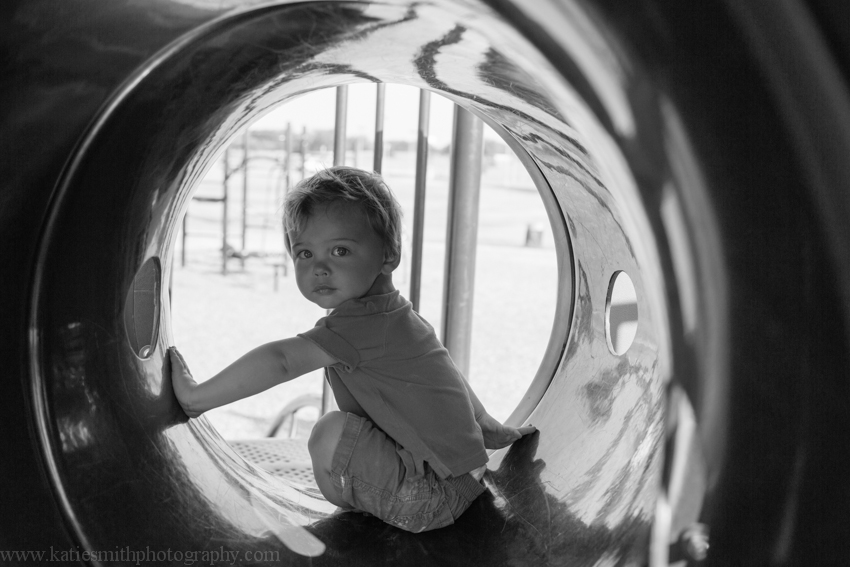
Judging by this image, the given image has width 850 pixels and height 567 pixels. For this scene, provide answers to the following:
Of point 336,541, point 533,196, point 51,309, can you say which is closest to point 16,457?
point 51,309

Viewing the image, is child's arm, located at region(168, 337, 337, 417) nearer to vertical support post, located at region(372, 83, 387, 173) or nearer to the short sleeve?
the short sleeve

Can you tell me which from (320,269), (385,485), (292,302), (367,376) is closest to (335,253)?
(320,269)

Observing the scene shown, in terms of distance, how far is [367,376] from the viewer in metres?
1.03

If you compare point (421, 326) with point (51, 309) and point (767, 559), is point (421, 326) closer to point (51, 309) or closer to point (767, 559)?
point (51, 309)

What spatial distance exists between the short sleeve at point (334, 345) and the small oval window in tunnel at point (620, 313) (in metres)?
0.36

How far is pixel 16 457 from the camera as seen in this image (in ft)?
2.26

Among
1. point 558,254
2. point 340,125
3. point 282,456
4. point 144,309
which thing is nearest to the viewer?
point 144,309

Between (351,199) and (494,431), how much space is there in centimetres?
38

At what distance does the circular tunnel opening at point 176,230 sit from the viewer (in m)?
0.68

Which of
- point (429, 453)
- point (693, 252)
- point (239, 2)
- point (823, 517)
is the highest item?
point (239, 2)

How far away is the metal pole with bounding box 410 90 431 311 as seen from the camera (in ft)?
6.06

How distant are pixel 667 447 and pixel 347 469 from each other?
22.9 inches

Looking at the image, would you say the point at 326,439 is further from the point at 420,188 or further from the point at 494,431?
the point at 420,188

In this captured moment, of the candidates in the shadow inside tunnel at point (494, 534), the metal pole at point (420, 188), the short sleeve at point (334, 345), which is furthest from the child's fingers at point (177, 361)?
the metal pole at point (420, 188)
